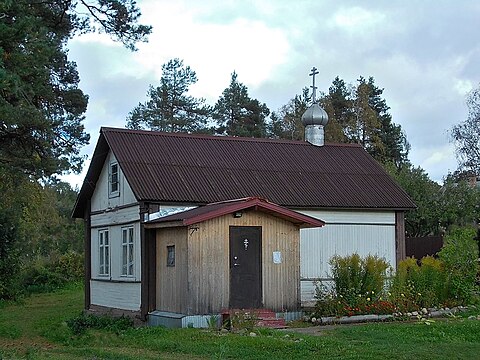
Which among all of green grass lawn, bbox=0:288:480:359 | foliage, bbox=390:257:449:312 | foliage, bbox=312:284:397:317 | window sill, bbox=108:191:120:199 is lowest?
green grass lawn, bbox=0:288:480:359

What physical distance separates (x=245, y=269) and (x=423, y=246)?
49.4ft

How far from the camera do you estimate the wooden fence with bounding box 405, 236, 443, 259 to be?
33031mm

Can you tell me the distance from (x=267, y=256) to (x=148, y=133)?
6.55 meters

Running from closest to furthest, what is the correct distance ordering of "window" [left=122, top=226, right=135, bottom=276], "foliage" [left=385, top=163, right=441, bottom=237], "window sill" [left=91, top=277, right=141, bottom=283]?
"window sill" [left=91, top=277, right=141, bottom=283], "window" [left=122, top=226, right=135, bottom=276], "foliage" [left=385, top=163, right=441, bottom=237]

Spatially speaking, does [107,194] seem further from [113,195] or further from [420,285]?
[420,285]

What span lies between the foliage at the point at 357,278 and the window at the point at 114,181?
24.2ft

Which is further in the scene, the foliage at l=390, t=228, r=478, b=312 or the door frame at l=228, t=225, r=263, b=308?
the foliage at l=390, t=228, r=478, b=312

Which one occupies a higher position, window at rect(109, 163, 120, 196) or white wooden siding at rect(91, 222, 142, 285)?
window at rect(109, 163, 120, 196)

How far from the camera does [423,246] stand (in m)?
33.7

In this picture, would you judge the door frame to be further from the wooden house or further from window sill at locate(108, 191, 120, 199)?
window sill at locate(108, 191, 120, 199)

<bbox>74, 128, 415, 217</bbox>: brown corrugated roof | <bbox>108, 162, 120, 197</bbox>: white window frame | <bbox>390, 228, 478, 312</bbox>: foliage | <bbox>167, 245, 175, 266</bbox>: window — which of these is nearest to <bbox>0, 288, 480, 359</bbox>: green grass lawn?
<bbox>167, 245, 175, 266</bbox>: window

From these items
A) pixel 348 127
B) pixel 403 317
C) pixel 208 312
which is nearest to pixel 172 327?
pixel 208 312

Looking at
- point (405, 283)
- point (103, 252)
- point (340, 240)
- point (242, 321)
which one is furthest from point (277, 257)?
point (103, 252)

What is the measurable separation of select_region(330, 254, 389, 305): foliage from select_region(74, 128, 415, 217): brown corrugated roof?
3510mm
